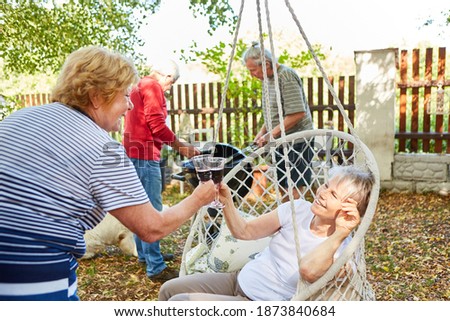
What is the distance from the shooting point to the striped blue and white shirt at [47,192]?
1128 millimetres

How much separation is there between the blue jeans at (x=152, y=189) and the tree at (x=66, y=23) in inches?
64.0

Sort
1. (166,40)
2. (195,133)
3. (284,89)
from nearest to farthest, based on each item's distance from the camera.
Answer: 1. (284,89)
2. (195,133)
3. (166,40)

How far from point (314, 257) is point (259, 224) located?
0.39 meters

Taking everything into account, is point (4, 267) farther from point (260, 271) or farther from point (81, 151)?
point (260, 271)

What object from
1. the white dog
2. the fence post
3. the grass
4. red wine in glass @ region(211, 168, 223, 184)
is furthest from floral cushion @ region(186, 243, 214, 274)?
the fence post

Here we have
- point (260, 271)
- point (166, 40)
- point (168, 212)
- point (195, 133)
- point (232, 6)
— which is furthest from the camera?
point (166, 40)

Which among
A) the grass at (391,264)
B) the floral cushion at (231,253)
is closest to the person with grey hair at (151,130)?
the grass at (391,264)

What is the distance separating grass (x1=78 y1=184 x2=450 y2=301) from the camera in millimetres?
2830

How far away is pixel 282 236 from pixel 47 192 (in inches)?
35.5

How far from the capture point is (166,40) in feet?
24.1

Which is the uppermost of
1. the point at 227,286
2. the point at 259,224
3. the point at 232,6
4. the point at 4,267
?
the point at 232,6

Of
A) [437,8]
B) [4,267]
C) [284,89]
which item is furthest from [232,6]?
[4,267]

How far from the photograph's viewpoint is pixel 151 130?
2879mm

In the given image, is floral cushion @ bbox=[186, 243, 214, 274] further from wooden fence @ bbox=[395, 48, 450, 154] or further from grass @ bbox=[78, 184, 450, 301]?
wooden fence @ bbox=[395, 48, 450, 154]
